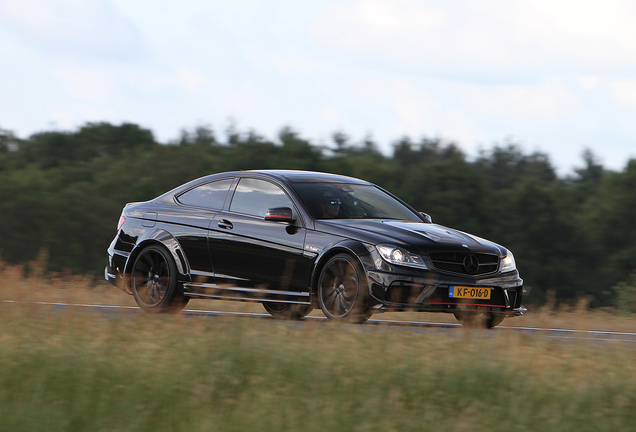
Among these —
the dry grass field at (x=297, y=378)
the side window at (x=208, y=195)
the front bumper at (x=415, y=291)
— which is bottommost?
the dry grass field at (x=297, y=378)

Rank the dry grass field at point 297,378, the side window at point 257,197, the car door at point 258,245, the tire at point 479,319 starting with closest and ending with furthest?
the dry grass field at point 297,378
the car door at point 258,245
the tire at point 479,319
the side window at point 257,197

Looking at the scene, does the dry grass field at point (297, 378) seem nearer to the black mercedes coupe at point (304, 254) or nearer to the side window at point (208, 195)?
the black mercedes coupe at point (304, 254)

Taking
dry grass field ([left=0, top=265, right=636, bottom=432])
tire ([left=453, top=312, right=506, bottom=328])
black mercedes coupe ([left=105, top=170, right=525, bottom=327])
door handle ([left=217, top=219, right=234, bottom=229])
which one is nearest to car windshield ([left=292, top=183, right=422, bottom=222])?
black mercedes coupe ([left=105, top=170, right=525, bottom=327])

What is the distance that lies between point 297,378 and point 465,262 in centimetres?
318

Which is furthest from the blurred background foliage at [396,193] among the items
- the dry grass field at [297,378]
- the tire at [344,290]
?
the dry grass field at [297,378]

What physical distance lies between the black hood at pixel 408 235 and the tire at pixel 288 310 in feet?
2.83

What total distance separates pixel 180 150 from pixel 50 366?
234ft

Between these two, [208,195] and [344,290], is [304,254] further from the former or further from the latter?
[208,195]

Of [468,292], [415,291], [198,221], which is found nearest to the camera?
[415,291]

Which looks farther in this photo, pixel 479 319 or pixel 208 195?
pixel 208 195

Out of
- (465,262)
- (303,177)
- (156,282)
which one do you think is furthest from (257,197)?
(465,262)

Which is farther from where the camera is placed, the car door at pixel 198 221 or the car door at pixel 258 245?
the car door at pixel 198 221

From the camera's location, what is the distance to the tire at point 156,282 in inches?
380

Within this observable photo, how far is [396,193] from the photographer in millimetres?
69125
